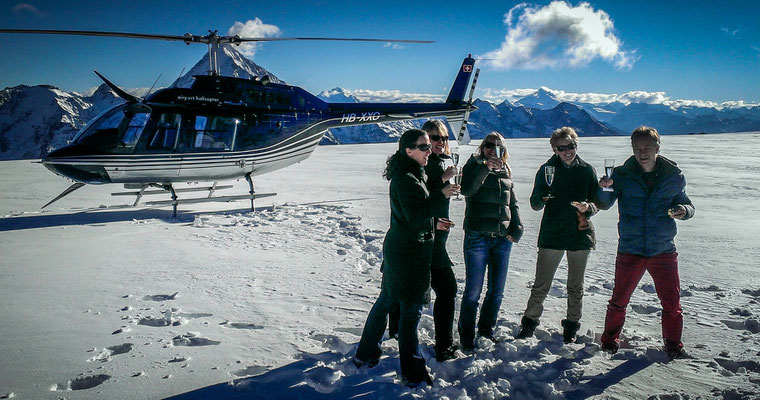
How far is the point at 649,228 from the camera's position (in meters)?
3.20

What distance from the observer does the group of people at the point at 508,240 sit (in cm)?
278

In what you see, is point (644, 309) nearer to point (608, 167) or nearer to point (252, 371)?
point (608, 167)

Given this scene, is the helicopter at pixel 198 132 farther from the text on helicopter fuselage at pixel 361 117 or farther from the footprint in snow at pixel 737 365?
the footprint in snow at pixel 737 365

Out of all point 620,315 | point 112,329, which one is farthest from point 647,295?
point 112,329

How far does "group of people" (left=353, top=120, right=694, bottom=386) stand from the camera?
278 cm

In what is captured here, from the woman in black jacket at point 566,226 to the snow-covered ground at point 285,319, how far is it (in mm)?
360

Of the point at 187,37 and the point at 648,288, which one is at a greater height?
the point at 187,37

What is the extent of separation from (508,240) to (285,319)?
231cm

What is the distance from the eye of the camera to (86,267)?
525 cm

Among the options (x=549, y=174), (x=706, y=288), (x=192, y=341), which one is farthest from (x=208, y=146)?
(x=706, y=288)

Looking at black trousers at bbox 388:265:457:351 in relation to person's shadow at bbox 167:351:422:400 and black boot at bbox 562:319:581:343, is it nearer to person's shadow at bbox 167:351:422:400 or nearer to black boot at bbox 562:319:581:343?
person's shadow at bbox 167:351:422:400

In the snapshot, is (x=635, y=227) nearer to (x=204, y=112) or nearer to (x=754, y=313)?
(x=754, y=313)

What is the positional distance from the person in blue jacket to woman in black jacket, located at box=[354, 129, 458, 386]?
1570mm

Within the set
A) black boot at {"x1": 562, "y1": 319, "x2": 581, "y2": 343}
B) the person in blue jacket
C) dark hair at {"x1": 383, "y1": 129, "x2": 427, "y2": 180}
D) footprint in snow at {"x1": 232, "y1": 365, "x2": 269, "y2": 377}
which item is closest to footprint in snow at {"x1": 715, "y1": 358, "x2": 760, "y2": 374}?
the person in blue jacket
